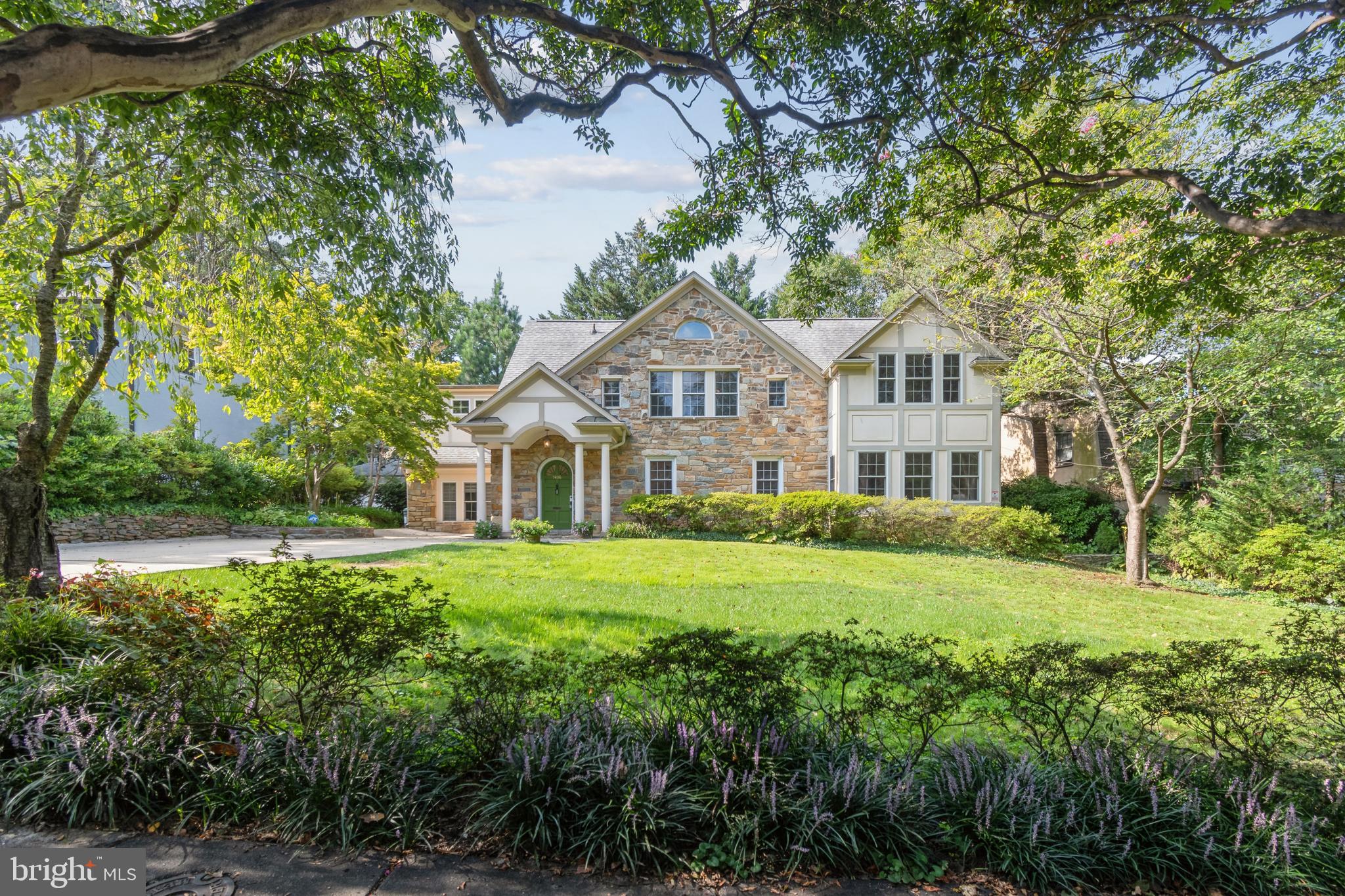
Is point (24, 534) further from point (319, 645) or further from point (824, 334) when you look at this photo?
point (824, 334)

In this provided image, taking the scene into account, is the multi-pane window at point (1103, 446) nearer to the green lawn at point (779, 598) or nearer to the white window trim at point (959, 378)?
the white window trim at point (959, 378)

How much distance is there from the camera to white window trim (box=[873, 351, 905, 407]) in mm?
16938

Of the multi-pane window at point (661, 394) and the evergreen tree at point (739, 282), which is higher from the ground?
the evergreen tree at point (739, 282)

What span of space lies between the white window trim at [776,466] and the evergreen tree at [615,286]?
1932cm

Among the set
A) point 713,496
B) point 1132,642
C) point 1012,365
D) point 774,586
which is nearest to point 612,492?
point 713,496

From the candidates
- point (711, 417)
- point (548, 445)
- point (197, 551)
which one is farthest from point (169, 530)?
point (711, 417)

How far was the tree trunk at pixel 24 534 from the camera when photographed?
14.8 ft

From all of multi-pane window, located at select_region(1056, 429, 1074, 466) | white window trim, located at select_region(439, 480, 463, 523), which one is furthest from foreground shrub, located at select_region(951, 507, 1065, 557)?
white window trim, located at select_region(439, 480, 463, 523)

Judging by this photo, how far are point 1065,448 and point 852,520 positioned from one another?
1103 cm

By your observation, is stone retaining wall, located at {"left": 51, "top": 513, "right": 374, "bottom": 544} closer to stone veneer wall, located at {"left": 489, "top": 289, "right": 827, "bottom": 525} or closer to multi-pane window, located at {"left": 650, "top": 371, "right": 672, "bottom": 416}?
stone veneer wall, located at {"left": 489, "top": 289, "right": 827, "bottom": 525}

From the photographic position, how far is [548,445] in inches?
708

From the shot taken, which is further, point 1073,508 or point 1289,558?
point 1073,508

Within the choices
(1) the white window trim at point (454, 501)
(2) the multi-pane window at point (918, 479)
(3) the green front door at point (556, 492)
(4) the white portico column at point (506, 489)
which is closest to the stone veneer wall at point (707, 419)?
(3) the green front door at point (556, 492)

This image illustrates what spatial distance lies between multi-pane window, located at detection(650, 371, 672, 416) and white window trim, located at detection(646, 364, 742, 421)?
47mm
